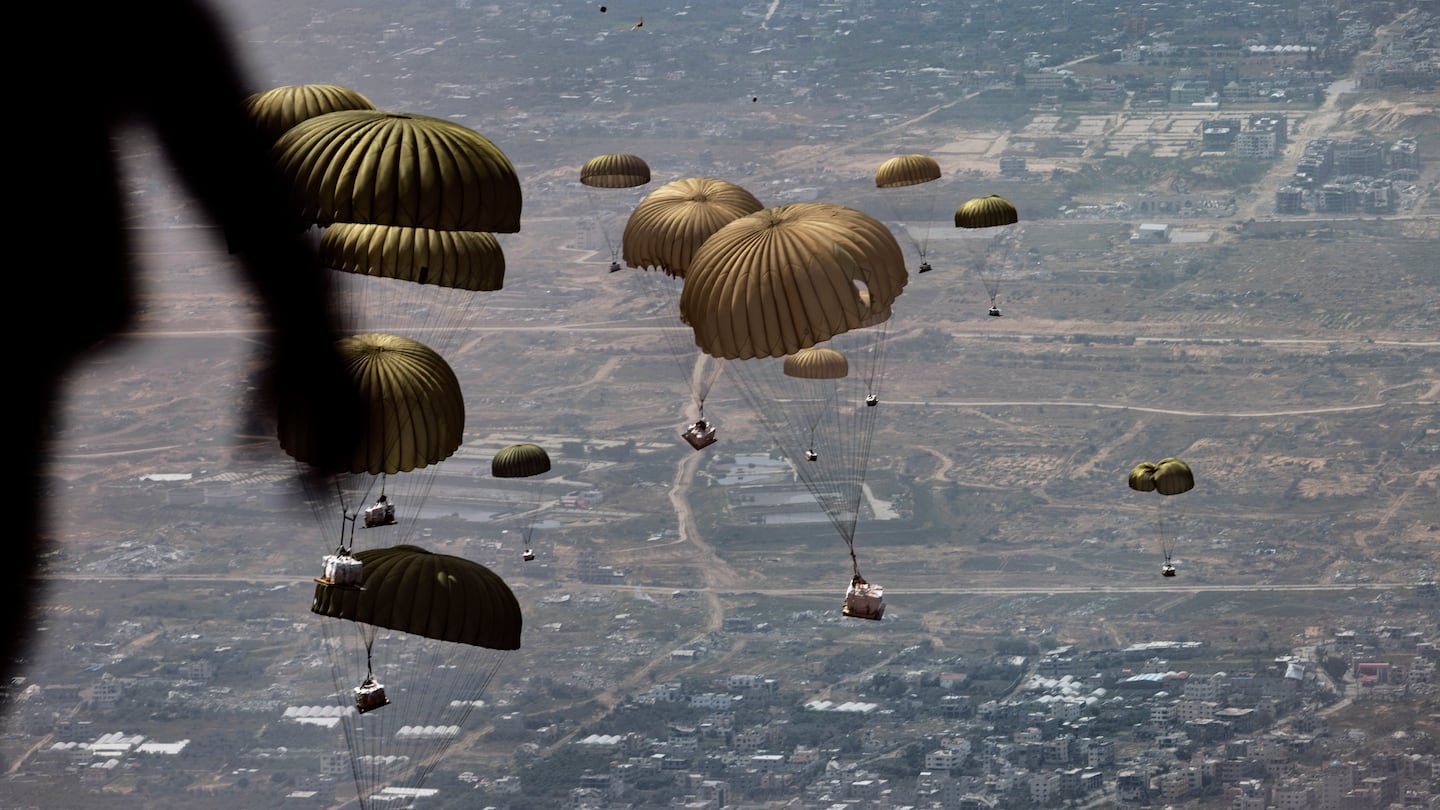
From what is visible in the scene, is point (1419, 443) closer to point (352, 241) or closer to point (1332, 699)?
point (1332, 699)

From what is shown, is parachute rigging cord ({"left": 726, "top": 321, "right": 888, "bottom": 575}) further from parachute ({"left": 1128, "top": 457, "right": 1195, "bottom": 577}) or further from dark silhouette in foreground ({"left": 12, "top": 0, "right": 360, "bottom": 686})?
dark silhouette in foreground ({"left": 12, "top": 0, "right": 360, "bottom": 686})

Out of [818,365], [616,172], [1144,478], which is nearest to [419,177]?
[818,365]

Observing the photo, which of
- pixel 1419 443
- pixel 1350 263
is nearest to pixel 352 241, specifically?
pixel 1419 443

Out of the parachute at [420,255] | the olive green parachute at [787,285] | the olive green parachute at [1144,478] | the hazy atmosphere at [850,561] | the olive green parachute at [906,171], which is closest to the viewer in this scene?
the parachute at [420,255]

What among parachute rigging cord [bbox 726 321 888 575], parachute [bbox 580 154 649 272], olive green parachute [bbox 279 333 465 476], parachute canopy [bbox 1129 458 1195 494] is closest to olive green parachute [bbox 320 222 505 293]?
olive green parachute [bbox 279 333 465 476]

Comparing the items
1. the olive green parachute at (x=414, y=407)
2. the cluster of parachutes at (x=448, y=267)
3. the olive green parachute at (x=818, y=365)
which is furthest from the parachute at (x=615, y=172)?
the olive green parachute at (x=414, y=407)

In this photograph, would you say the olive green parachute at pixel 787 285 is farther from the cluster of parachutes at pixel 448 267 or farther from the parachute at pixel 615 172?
the parachute at pixel 615 172
